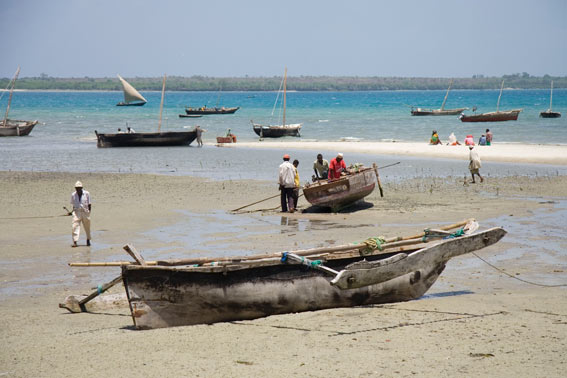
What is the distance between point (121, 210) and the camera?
19.5 metres

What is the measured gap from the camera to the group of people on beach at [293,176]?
18.7 meters

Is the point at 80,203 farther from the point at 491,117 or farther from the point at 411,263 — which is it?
the point at 491,117

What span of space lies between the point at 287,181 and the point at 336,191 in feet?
4.03

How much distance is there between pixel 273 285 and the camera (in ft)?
31.6

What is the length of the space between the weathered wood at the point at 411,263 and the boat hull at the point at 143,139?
109ft

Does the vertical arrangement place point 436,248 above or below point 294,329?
above

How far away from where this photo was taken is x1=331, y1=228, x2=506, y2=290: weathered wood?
9742mm

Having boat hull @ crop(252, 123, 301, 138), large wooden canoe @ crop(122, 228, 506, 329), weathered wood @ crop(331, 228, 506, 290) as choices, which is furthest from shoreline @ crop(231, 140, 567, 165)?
large wooden canoe @ crop(122, 228, 506, 329)

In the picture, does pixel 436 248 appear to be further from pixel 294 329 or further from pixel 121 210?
pixel 121 210

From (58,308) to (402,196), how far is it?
13.1 metres

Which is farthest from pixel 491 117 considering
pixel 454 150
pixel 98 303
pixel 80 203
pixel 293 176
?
pixel 98 303

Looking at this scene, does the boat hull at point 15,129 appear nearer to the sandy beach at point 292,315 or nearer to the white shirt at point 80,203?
the sandy beach at point 292,315

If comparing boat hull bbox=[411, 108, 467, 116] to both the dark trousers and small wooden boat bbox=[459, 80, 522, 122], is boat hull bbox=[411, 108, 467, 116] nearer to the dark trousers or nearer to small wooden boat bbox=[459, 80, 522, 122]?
small wooden boat bbox=[459, 80, 522, 122]

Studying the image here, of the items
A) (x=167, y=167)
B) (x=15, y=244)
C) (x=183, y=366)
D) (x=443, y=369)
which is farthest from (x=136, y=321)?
(x=167, y=167)
